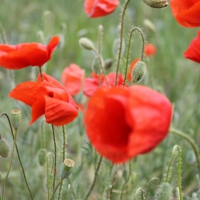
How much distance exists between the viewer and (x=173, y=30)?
3852 mm

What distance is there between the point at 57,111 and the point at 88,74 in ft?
6.98

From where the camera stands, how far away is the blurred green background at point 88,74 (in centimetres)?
203

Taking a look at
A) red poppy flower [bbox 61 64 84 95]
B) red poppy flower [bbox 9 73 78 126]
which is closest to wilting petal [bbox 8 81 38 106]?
red poppy flower [bbox 9 73 78 126]

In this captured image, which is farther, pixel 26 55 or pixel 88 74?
pixel 88 74

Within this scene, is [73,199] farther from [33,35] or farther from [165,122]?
[33,35]

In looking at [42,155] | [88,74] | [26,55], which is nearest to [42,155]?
[42,155]

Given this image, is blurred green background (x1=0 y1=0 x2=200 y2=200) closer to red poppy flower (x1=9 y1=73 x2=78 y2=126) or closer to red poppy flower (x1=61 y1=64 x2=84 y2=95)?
red poppy flower (x1=61 y1=64 x2=84 y2=95)

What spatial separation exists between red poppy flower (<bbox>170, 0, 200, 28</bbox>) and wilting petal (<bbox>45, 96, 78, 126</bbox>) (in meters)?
0.34

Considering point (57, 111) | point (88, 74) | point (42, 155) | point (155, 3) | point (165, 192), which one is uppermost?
point (155, 3)

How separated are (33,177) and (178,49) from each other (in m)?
1.81

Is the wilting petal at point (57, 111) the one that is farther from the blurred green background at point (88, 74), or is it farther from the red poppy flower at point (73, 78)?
the red poppy flower at point (73, 78)

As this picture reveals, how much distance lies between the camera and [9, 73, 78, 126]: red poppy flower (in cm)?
120

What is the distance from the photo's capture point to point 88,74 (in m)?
3.31

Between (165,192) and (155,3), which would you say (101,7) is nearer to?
(155,3)
